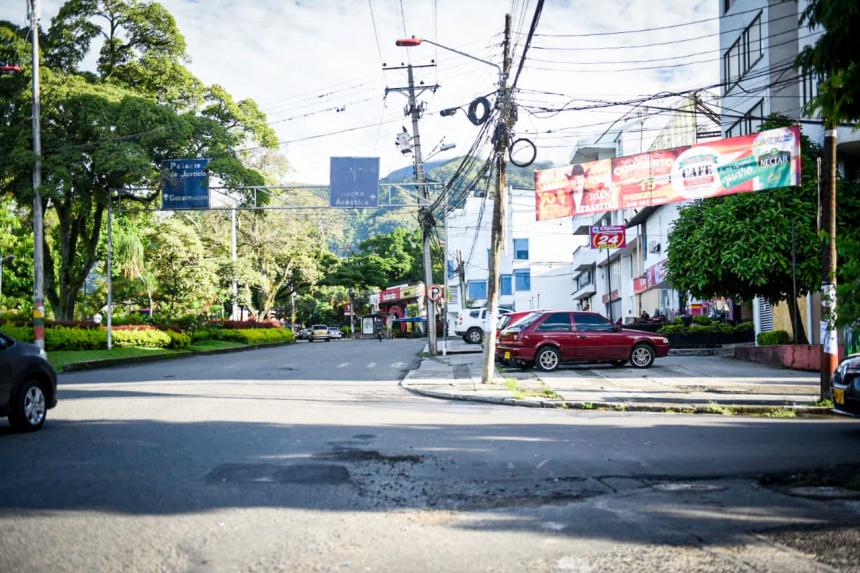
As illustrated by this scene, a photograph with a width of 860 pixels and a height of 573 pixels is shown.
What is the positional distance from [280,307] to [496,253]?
2909 inches

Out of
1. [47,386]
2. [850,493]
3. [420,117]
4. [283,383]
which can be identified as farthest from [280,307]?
[850,493]

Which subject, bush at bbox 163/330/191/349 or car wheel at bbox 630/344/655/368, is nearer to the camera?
car wheel at bbox 630/344/655/368

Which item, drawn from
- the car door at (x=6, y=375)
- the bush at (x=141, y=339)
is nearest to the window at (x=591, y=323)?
the car door at (x=6, y=375)

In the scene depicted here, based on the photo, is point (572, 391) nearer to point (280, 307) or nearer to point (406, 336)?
point (406, 336)

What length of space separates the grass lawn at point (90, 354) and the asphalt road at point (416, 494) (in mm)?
13217

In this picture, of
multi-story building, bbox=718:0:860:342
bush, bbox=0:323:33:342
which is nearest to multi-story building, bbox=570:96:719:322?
multi-story building, bbox=718:0:860:342

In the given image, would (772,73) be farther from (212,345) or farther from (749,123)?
(212,345)

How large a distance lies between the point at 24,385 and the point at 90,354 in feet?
60.0

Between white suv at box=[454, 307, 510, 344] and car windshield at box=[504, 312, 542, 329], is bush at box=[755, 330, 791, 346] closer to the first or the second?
car windshield at box=[504, 312, 542, 329]

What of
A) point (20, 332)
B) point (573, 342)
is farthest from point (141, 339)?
point (573, 342)

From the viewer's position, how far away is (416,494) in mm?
6312

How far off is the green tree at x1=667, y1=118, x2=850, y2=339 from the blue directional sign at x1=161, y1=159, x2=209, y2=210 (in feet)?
56.3

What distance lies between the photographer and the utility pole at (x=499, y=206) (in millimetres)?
17031

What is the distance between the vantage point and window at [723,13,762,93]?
2411cm
